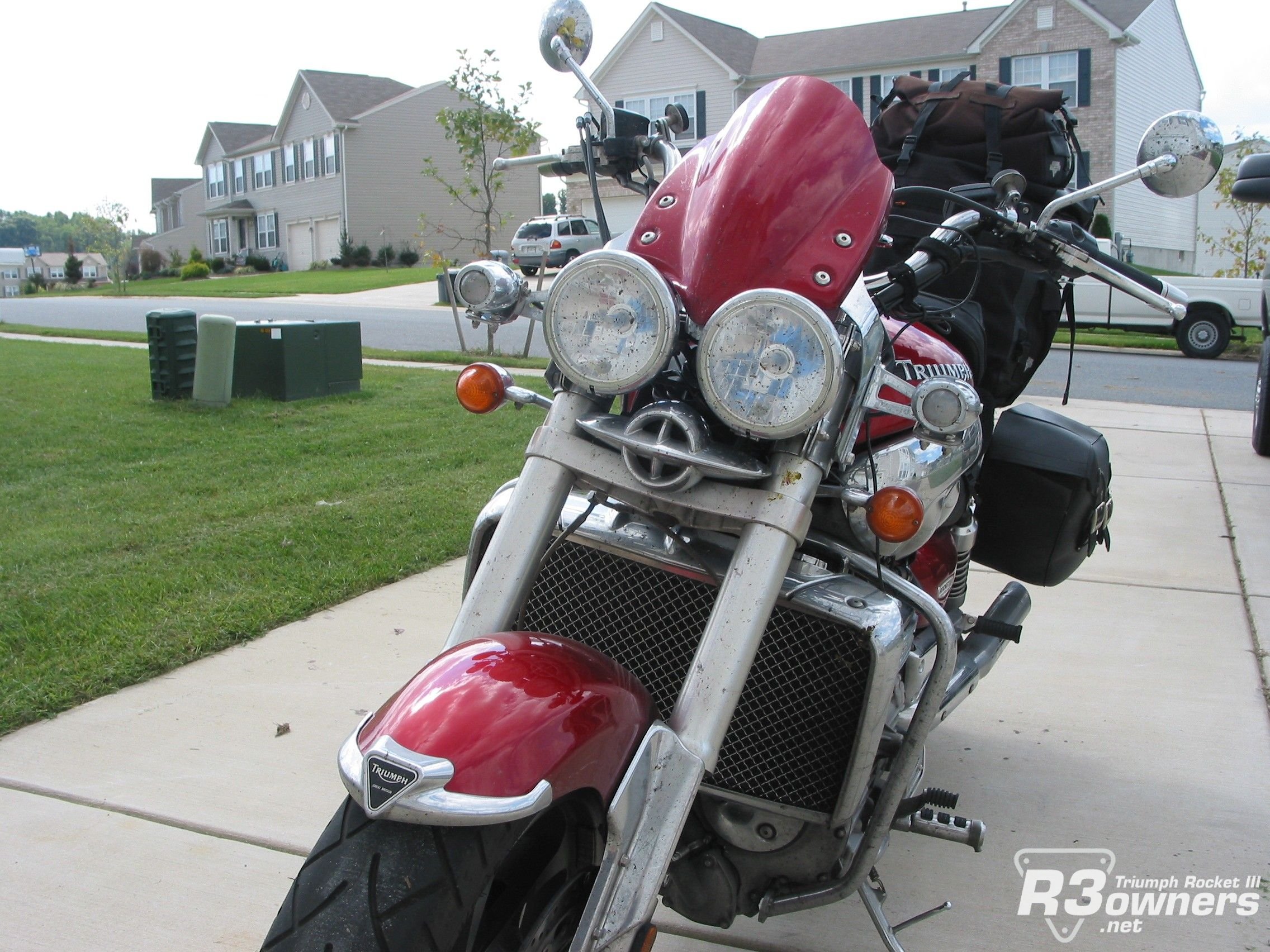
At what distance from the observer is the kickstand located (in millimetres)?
2211

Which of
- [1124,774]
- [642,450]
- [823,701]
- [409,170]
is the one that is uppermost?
[409,170]

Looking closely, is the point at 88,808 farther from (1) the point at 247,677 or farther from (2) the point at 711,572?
(2) the point at 711,572

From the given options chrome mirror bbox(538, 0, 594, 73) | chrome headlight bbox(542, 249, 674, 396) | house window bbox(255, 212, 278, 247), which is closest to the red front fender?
chrome headlight bbox(542, 249, 674, 396)

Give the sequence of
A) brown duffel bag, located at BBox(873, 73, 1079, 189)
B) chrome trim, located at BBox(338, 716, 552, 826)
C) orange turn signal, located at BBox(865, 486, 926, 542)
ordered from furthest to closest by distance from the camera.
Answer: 1. brown duffel bag, located at BBox(873, 73, 1079, 189)
2. orange turn signal, located at BBox(865, 486, 926, 542)
3. chrome trim, located at BBox(338, 716, 552, 826)

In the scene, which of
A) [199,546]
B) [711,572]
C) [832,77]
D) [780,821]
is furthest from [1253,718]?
[832,77]

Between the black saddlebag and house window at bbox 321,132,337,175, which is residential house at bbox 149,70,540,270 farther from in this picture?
the black saddlebag

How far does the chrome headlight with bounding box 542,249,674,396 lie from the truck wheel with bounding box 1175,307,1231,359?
15910 millimetres

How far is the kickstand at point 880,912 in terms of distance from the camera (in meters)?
2.21

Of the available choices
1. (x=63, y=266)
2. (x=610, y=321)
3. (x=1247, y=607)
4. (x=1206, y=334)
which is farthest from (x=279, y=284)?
(x=63, y=266)

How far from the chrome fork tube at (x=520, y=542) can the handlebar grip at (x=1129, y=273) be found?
1.22 metres

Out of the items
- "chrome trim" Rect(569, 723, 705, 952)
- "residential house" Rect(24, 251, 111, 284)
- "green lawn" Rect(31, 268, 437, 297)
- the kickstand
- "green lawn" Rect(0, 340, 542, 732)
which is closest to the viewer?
"chrome trim" Rect(569, 723, 705, 952)

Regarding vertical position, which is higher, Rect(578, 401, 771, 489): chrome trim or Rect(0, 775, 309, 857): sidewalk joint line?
Rect(578, 401, 771, 489): chrome trim

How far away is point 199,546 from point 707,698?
3862 millimetres

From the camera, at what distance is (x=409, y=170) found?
44.8m
